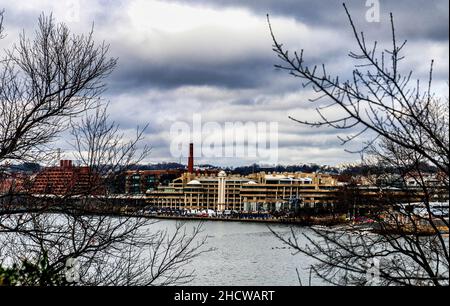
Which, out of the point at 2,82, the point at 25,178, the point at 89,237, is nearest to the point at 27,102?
the point at 2,82

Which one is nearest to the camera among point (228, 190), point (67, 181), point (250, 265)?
point (67, 181)

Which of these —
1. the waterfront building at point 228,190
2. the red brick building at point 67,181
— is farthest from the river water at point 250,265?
the waterfront building at point 228,190

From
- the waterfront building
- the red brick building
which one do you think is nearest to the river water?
the red brick building

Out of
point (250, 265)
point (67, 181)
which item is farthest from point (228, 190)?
point (67, 181)

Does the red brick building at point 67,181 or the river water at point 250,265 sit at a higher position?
the red brick building at point 67,181

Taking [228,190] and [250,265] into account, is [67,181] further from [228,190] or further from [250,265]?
[228,190]

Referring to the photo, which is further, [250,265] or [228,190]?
[228,190]

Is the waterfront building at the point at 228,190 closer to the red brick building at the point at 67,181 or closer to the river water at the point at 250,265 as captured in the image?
the river water at the point at 250,265

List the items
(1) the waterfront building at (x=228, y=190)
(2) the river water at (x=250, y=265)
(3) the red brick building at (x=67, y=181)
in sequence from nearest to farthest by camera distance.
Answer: (3) the red brick building at (x=67, y=181)
(2) the river water at (x=250, y=265)
(1) the waterfront building at (x=228, y=190)

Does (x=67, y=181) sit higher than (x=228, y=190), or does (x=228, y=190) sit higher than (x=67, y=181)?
(x=67, y=181)

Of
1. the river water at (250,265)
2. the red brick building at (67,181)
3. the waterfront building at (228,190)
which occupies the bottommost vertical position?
the river water at (250,265)

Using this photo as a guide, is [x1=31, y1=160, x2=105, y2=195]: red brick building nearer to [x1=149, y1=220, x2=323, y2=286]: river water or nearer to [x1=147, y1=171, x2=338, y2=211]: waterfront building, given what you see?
[x1=149, y1=220, x2=323, y2=286]: river water
